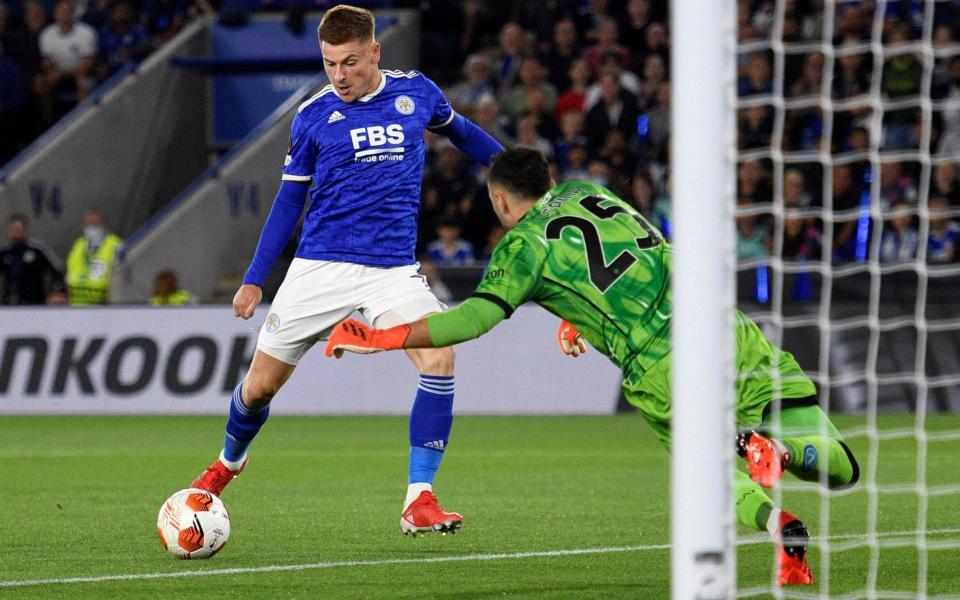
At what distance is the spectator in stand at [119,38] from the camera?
815 inches

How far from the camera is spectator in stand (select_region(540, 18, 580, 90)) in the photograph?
17.8 m

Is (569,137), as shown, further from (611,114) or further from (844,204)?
(844,204)

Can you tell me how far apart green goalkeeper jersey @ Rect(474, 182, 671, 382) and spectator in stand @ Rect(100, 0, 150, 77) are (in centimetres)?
1580

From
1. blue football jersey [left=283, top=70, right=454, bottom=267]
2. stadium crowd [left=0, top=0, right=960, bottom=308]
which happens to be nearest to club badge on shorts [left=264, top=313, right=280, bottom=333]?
blue football jersey [left=283, top=70, right=454, bottom=267]

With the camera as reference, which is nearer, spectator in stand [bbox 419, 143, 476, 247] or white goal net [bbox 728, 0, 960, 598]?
white goal net [bbox 728, 0, 960, 598]

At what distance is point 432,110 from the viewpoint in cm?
721

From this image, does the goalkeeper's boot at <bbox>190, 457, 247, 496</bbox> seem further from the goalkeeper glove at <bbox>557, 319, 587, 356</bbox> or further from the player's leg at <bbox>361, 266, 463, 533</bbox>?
the goalkeeper glove at <bbox>557, 319, 587, 356</bbox>

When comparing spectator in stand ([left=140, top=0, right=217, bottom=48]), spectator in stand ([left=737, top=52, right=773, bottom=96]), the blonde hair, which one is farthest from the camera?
spectator in stand ([left=140, top=0, right=217, bottom=48])

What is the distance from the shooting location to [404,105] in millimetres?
7105

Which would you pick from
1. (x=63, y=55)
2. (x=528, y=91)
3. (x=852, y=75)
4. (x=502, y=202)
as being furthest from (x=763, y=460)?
(x=63, y=55)

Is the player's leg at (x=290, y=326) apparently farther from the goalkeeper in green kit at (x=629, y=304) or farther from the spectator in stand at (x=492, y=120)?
the spectator in stand at (x=492, y=120)

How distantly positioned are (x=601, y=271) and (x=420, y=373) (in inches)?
59.5

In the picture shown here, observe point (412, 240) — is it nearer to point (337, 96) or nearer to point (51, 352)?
point (337, 96)

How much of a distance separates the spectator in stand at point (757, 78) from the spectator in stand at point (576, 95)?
2.17 meters
